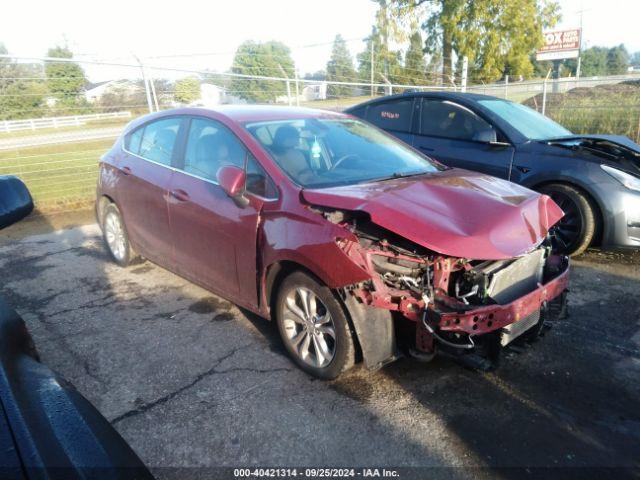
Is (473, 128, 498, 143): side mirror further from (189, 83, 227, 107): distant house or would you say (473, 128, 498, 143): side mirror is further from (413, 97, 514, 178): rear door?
(189, 83, 227, 107): distant house

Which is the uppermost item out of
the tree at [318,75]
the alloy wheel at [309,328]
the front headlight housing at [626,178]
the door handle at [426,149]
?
the tree at [318,75]

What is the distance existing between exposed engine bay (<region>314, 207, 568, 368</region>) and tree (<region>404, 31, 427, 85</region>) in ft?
63.0

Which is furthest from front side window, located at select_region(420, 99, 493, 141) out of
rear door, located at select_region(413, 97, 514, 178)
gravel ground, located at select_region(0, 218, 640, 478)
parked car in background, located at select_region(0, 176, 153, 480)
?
Result: parked car in background, located at select_region(0, 176, 153, 480)

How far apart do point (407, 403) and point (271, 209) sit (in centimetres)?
148

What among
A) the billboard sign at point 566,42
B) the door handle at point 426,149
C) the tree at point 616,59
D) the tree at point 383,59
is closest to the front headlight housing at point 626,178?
the door handle at point 426,149

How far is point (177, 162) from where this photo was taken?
4090 mm

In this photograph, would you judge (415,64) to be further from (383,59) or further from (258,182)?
(258,182)

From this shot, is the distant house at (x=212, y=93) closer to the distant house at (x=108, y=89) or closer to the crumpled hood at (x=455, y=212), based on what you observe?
the distant house at (x=108, y=89)

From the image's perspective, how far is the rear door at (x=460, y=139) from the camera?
561 centimetres

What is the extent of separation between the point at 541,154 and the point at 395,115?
6.95ft

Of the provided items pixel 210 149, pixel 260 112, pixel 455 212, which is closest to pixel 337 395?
pixel 455 212

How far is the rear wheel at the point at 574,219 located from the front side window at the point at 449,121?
109 cm

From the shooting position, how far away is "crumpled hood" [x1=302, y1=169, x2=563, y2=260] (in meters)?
2.57

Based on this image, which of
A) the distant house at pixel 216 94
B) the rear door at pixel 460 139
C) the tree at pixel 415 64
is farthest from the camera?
the tree at pixel 415 64
